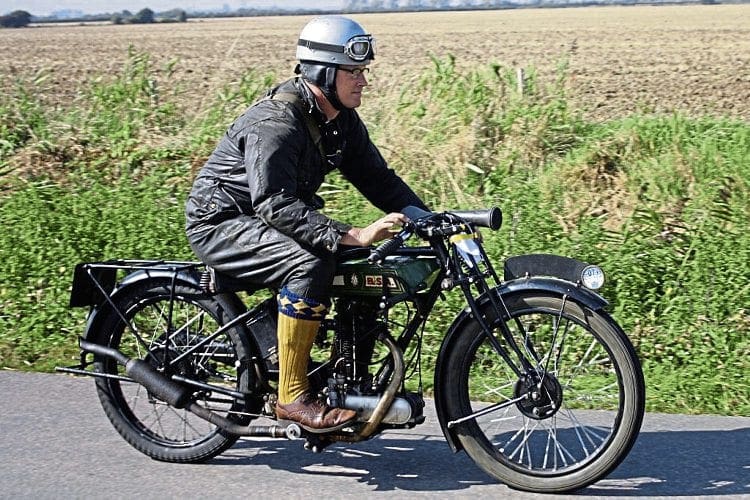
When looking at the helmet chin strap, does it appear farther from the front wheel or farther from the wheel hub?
the wheel hub

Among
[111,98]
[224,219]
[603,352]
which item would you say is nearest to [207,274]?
[224,219]

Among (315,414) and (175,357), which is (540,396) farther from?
(175,357)

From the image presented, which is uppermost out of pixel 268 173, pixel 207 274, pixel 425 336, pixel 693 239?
pixel 268 173

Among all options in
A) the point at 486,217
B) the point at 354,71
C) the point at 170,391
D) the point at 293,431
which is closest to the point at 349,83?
the point at 354,71

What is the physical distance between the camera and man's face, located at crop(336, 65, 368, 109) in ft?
15.2

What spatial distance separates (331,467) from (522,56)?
84.2 ft

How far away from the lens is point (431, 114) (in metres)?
9.88

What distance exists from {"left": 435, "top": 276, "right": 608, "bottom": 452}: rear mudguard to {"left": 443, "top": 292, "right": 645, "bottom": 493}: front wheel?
0.06ft

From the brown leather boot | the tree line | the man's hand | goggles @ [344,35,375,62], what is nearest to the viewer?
the man's hand

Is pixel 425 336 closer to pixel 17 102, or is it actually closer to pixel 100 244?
pixel 100 244

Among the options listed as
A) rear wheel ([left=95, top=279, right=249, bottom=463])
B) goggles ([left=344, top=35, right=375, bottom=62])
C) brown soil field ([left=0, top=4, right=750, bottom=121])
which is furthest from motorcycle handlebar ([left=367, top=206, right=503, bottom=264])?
brown soil field ([left=0, top=4, right=750, bottom=121])

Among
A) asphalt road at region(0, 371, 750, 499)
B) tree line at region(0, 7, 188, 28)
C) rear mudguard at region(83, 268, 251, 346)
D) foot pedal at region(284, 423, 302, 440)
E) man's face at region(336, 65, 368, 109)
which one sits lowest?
tree line at region(0, 7, 188, 28)

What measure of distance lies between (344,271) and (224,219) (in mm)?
606

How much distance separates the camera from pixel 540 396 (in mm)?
4578
